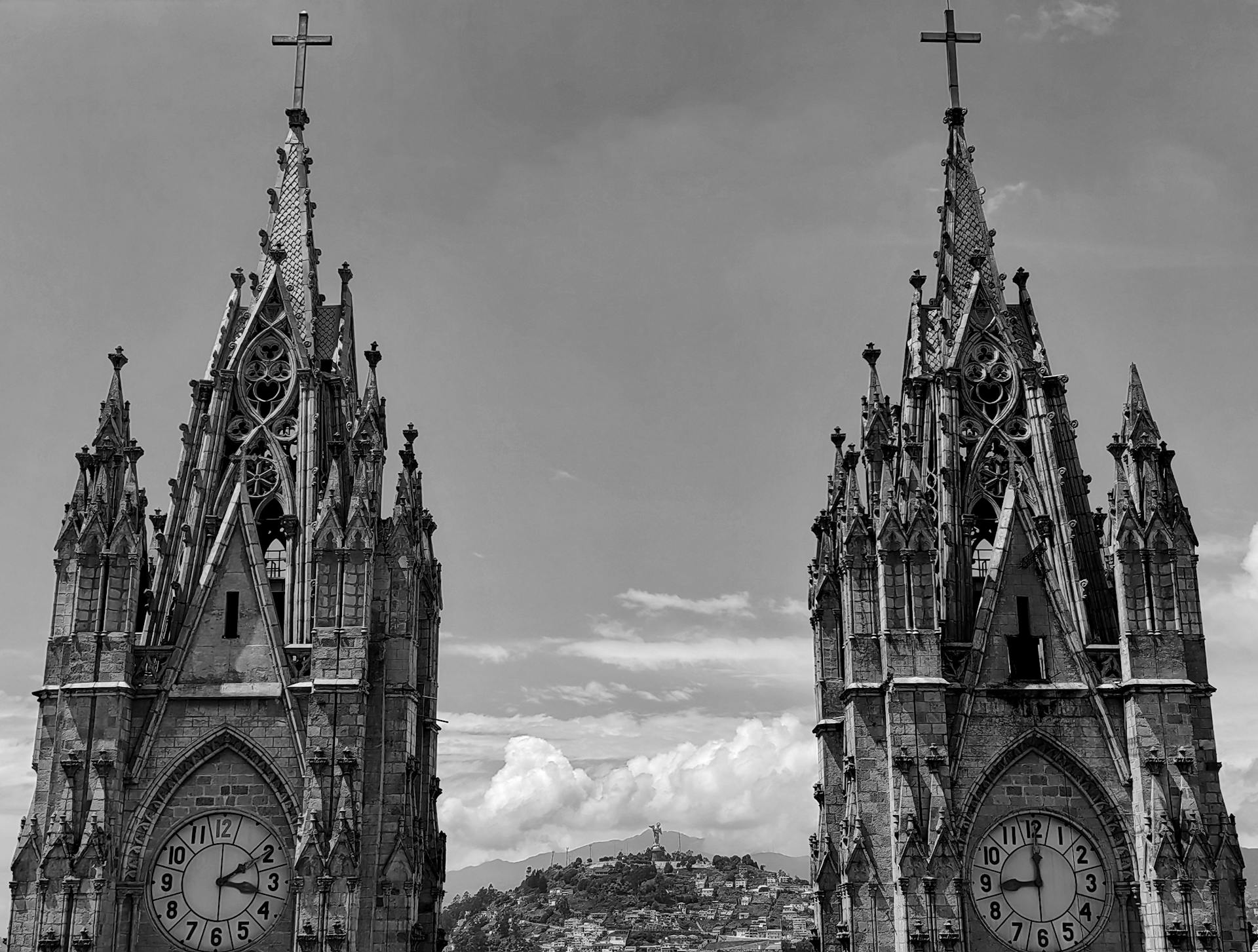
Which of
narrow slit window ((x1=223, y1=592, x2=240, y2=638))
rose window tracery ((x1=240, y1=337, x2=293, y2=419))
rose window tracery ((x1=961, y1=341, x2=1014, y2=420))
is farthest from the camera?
rose window tracery ((x1=961, y1=341, x2=1014, y2=420))

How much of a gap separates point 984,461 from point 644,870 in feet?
319

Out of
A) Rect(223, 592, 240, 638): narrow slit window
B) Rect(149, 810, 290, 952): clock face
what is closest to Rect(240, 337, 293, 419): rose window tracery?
Rect(223, 592, 240, 638): narrow slit window

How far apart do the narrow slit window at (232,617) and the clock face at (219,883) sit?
14.4ft

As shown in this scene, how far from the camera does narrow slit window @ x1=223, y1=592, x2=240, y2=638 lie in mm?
39125

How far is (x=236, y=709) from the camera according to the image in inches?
1503

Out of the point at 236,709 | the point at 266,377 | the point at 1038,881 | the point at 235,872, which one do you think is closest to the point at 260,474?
the point at 266,377

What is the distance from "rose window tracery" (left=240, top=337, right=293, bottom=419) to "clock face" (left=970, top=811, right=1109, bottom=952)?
22.0m

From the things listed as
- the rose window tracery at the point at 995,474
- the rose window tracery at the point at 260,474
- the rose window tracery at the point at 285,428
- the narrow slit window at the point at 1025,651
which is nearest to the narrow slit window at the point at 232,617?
the rose window tracery at the point at 260,474

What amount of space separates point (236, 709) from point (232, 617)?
252 cm

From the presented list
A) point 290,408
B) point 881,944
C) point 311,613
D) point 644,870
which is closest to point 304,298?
point 290,408

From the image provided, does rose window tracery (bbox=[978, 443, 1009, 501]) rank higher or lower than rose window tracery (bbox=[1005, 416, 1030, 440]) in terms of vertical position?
lower

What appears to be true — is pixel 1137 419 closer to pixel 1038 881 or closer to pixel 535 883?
pixel 1038 881

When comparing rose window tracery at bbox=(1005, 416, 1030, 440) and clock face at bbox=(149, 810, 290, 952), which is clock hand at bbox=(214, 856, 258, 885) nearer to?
clock face at bbox=(149, 810, 290, 952)

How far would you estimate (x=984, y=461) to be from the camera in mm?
42531
